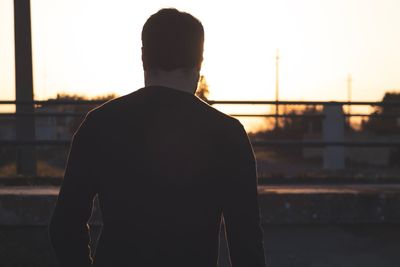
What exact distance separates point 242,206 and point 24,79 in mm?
5290

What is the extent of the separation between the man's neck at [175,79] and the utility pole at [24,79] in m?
4.76

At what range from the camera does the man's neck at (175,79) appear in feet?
5.48

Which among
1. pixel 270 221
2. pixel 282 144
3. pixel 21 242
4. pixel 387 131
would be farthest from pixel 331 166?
pixel 387 131

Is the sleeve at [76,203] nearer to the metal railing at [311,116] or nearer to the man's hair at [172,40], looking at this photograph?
the man's hair at [172,40]

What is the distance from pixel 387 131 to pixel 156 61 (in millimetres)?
27484

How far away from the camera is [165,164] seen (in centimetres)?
161

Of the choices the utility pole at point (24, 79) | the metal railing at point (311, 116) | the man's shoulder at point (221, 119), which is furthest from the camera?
the utility pole at point (24, 79)

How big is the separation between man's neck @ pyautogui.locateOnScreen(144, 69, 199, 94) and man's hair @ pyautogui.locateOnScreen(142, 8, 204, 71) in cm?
1

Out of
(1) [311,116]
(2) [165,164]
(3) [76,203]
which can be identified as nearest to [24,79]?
(1) [311,116]

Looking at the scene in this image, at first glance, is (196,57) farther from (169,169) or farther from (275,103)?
(275,103)

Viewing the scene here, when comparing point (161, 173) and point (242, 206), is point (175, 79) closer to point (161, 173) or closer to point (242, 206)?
point (161, 173)

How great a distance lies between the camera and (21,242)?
3.79 m

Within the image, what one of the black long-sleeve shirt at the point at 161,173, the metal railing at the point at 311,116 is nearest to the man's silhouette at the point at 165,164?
the black long-sleeve shirt at the point at 161,173

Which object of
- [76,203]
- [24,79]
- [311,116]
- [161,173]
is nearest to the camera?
[161,173]
